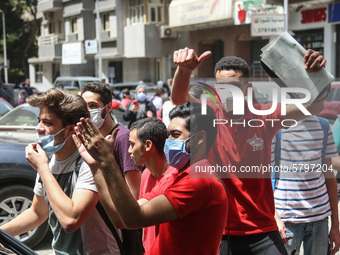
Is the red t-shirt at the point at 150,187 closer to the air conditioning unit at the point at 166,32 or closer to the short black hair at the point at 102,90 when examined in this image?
the short black hair at the point at 102,90

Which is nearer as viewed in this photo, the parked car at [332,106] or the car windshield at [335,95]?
the parked car at [332,106]

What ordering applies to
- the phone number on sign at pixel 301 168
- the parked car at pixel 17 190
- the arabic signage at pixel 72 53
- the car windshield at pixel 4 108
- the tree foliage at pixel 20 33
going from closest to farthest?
1. the phone number on sign at pixel 301 168
2. the parked car at pixel 17 190
3. the car windshield at pixel 4 108
4. the arabic signage at pixel 72 53
5. the tree foliage at pixel 20 33

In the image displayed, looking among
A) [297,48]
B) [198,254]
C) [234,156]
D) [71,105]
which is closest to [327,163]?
[234,156]

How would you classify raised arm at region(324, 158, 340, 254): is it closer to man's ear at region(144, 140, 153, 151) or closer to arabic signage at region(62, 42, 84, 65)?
man's ear at region(144, 140, 153, 151)

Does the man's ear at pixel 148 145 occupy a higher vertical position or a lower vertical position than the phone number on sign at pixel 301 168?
higher

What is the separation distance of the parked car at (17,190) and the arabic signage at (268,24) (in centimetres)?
1355

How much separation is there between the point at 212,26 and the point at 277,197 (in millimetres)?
26329

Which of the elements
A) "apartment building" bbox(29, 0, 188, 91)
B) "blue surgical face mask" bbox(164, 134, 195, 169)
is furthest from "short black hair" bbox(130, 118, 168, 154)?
"apartment building" bbox(29, 0, 188, 91)

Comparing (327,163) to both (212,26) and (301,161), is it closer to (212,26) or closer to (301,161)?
(301,161)

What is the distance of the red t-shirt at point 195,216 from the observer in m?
2.38

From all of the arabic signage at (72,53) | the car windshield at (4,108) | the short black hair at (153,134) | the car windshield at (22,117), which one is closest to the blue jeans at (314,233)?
the short black hair at (153,134)

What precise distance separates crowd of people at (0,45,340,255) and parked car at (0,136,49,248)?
2.06m

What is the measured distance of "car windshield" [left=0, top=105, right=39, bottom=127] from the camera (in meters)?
8.01

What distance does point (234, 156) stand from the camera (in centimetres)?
312
